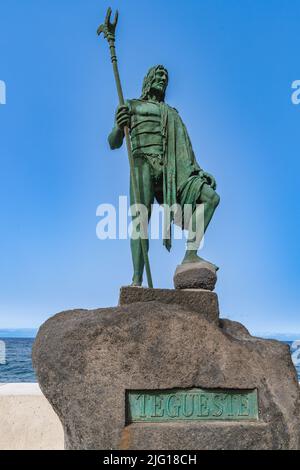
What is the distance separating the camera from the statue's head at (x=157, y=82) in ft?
18.4

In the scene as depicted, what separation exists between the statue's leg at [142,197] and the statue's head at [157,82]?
0.86m

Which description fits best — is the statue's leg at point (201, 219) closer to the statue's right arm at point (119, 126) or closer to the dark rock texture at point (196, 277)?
the dark rock texture at point (196, 277)

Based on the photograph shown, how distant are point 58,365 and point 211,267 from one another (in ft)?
5.68

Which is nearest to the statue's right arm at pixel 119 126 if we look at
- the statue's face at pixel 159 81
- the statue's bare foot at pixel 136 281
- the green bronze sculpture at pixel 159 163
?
the green bronze sculpture at pixel 159 163

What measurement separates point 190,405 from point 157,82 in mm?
3492

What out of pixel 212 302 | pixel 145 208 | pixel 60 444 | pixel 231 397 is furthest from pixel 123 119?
pixel 60 444

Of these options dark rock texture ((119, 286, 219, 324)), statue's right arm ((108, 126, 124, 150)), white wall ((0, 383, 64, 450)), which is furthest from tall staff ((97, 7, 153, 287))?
white wall ((0, 383, 64, 450))

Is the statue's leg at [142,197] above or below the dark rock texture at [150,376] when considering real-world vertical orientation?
above

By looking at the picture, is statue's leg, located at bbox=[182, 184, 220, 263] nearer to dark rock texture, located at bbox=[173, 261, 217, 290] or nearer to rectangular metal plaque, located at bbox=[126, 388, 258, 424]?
dark rock texture, located at bbox=[173, 261, 217, 290]

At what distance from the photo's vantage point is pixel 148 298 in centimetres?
453

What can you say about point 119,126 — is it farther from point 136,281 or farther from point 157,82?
point 136,281

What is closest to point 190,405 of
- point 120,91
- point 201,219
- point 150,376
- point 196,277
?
point 150,376

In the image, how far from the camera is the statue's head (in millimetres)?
5613

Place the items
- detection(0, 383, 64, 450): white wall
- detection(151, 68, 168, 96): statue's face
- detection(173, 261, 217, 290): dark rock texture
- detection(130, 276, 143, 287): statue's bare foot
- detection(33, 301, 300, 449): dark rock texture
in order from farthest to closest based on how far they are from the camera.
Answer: detection(0, 383, 64, 450): white wall, detection(151, 68, 168, 96): statue's face, detection(130, 276, 143, 287): statue's bare foot, detection(173, 261, 217, 290): dark rock texture, detection(33, 301, 300, 449): dark rock texture
